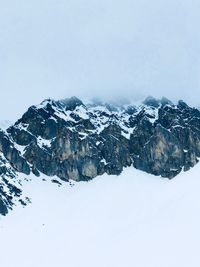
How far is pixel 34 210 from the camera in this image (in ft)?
581

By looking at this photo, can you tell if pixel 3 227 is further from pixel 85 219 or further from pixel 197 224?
pixel 197 224

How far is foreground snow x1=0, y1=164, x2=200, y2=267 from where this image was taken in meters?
142

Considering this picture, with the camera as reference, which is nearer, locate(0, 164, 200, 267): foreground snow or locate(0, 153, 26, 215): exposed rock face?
locate(0, 164, 200, 267): foreground snow

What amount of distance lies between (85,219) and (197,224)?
3987 cm

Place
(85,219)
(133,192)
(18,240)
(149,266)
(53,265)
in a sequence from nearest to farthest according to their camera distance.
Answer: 1. (149,266)
2. (53,265)
3. (18,240)
4. (85,219)
5. (133,192)

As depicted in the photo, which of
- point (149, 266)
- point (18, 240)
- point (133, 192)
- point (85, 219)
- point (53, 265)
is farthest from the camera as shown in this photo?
point (133, 192)

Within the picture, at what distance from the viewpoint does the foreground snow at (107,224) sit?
142 m

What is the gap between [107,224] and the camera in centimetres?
17150

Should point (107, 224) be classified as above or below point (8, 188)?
below

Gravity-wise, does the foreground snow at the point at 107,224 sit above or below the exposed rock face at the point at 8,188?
below

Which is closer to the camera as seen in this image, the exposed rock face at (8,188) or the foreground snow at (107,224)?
the foreground snow at (107,224)

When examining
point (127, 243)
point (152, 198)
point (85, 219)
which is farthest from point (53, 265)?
point (152, 198)

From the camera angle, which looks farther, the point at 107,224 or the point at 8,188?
the point at 8,188

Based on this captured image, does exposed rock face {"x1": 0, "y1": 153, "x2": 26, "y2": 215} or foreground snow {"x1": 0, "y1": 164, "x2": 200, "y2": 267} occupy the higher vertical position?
exposed rock face {"x1": 0, "y1": 153, "x2": 26, "y2": 215}
